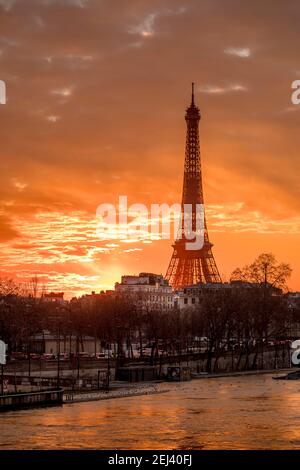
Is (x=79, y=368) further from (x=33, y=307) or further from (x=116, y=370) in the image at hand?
(x=33, y=307)

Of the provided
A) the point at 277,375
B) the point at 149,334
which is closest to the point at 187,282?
the point at 149,334

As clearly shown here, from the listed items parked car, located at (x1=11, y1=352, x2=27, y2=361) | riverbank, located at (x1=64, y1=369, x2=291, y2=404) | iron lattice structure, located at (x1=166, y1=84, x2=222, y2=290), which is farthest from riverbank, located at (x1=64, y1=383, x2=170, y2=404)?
iron lattice structure, located at (x1=166, y1=84, x2=222, y2=290)

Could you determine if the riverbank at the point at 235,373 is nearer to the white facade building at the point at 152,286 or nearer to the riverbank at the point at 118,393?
the riverbank at the point at 118,393
